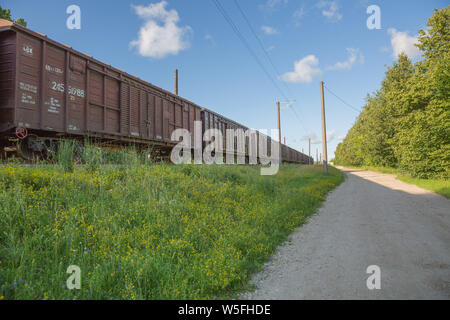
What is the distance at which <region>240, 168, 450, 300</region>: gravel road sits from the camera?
2869 mm

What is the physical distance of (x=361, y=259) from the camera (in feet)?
12.4

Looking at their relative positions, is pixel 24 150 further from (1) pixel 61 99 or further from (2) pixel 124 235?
(2) pixel 124 235

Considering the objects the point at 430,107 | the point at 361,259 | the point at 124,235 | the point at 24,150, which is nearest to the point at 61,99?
the point at 24,150

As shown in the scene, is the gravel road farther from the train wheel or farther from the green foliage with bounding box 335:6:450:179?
the green foliage with bounding box 335:6:450:179

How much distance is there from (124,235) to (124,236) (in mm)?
41

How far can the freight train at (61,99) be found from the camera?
252 inches

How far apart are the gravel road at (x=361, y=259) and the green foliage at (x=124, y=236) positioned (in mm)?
441

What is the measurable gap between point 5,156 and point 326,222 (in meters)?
10.4

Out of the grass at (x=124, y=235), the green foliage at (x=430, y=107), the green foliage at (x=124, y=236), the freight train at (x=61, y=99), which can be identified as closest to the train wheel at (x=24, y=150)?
the freight train at (x=61, y=99)

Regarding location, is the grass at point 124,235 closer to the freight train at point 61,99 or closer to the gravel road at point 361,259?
the gravel road at point 361,259

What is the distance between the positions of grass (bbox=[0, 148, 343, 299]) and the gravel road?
448mm

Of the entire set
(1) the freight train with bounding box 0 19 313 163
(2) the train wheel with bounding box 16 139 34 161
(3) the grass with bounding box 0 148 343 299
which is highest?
(1) the freight train with bounding box 0 19 313 163

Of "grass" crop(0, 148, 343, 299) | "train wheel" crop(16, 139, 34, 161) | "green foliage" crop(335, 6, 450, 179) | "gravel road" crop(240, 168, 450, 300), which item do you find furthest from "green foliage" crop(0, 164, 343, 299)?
"green foliage" crop(335, 6, 450, 179)

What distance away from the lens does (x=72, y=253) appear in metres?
3.21
